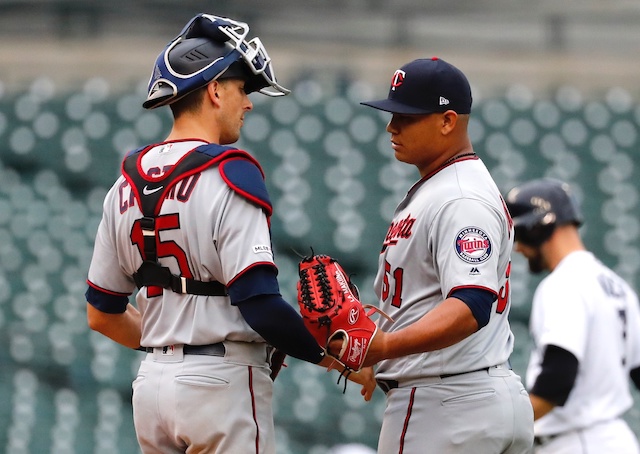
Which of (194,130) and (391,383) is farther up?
(194,130)

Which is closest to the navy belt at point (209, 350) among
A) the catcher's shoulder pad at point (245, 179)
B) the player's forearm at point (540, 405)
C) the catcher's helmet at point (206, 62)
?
Result: the catcher's shoulder pad at point (245, 179)

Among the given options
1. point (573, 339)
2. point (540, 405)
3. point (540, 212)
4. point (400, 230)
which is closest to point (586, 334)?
point (573, 339)

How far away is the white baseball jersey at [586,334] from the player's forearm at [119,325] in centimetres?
149

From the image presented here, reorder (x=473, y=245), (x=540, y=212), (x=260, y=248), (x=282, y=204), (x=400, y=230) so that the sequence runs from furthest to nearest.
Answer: (x=282, y=204)
(x=540, y=212)
(x=400, y=230)
(x=473, y=245)
(x=260, y=248)

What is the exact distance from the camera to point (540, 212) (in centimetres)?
391

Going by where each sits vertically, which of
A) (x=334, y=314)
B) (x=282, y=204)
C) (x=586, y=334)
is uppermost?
(x=334, y=314)

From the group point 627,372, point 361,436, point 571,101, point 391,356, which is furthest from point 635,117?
point 391,356

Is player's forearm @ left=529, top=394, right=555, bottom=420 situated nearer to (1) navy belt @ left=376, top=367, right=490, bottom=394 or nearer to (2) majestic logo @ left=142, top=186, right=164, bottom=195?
(1) navy belt @ left=376, top=367, right=490, bottom=394

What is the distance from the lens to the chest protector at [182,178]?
2.45 meters

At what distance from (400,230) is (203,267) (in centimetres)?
56

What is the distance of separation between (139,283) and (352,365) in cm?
59

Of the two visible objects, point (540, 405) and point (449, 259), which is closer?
point (449, 259)

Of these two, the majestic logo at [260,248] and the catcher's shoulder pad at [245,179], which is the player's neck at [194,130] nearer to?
the catcher's shoulder pad at [245,179]

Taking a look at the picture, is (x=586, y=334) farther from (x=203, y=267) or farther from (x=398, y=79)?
(x=203, y=267)
